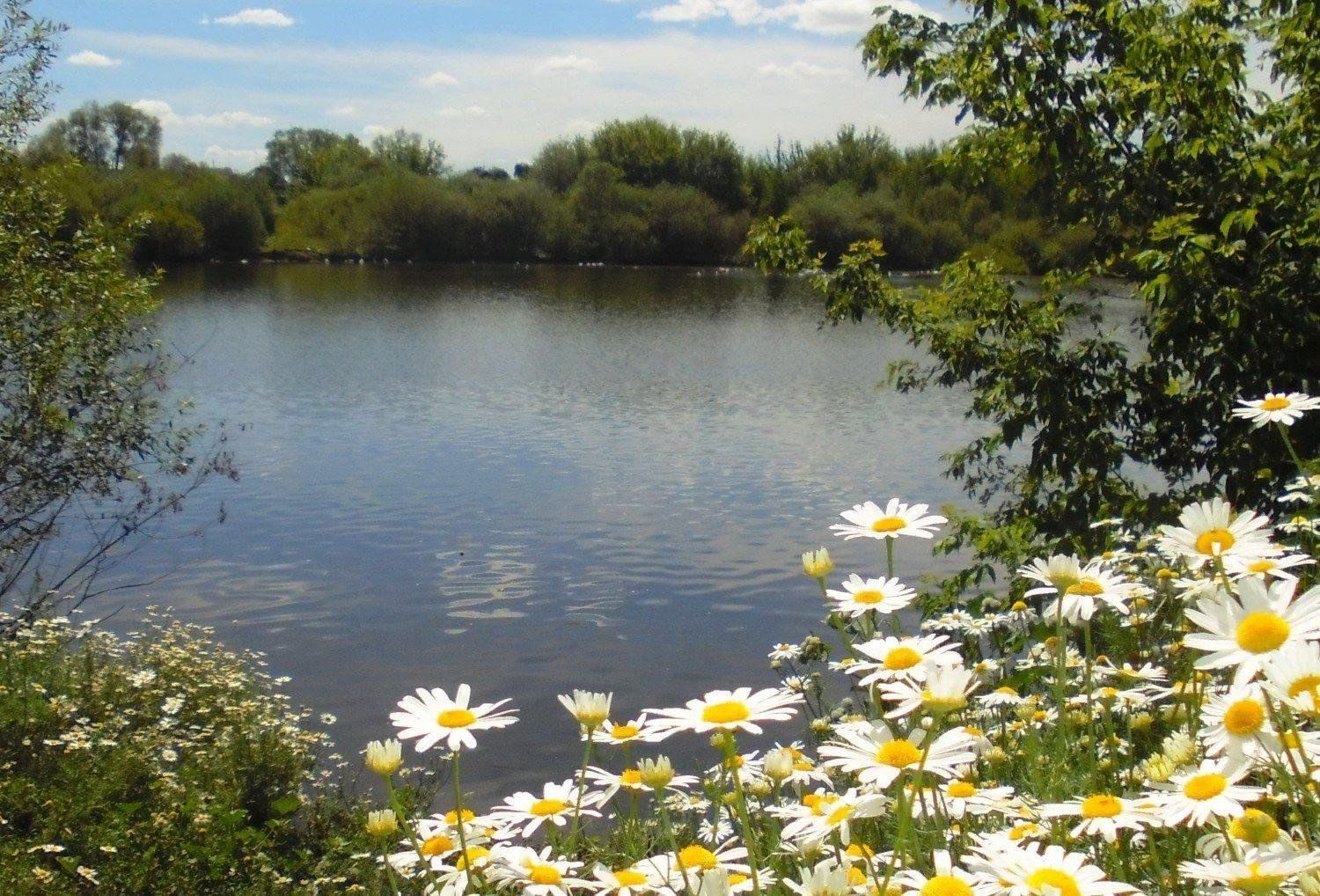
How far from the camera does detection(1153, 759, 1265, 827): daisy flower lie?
→ 1303 mm

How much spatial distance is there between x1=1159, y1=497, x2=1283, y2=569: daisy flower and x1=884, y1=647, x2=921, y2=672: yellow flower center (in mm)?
436

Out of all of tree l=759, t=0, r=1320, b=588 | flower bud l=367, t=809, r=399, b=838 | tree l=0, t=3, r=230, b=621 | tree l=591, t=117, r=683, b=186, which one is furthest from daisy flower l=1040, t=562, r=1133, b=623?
tree l=591, t=117, r=683, b=186

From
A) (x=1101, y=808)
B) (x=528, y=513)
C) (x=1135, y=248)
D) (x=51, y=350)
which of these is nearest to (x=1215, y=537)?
(x=1101, y=808)

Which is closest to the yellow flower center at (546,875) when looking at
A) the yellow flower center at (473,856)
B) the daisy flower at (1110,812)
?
the yellow flower center at (473,856)

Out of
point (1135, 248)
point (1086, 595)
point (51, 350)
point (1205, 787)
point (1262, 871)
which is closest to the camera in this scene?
point (1262, 871)

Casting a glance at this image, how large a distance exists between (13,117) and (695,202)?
78.9 meters

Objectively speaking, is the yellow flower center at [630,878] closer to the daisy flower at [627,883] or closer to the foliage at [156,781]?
the daisy flower at [627,883]

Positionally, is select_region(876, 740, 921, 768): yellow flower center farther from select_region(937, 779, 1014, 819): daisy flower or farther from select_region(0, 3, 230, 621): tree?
select_region(0, 3, 230, 621): tree

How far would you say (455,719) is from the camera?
173cm

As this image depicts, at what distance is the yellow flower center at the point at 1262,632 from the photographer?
1191 mm

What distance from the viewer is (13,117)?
8.63m

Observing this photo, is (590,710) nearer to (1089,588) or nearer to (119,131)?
(1089,588)

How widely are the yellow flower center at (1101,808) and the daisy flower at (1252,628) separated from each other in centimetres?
37

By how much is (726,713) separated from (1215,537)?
748 millimetres
